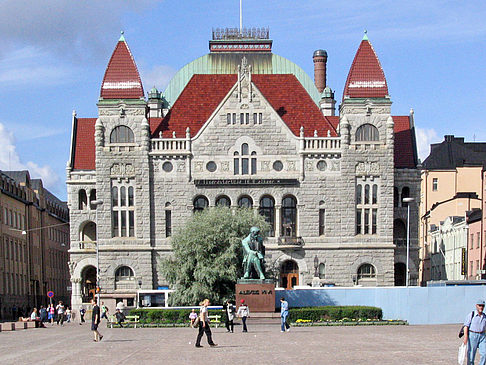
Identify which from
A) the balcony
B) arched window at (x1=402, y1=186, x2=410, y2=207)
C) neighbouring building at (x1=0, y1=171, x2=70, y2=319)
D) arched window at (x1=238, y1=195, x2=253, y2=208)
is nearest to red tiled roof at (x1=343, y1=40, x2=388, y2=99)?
arched window at (x1=402, y1=186, x2=410, y2=207)

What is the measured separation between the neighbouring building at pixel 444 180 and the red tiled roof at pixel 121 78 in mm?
45711

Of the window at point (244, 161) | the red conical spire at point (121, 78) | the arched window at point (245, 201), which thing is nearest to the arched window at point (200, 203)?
the arched window at point (245, 201)

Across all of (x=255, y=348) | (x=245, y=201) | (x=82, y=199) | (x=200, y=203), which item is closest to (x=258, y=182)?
(x=245, y=201)

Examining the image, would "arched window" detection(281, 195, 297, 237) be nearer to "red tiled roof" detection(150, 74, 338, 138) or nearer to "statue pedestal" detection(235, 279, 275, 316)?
"red tiled roof" detection(150, 74, 338, 138)

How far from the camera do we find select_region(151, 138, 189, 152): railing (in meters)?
82.4

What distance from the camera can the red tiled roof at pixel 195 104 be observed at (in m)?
84.4

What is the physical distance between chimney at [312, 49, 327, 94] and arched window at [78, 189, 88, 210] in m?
29.4

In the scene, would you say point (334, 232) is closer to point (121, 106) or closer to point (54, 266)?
point (121, 106)

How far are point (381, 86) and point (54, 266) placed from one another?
55.2m

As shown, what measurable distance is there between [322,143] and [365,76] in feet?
23.6

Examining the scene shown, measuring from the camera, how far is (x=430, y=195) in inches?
4680

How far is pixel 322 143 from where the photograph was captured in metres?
82.4

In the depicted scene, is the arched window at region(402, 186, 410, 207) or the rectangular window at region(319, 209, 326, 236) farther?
the arched window at region(402, 186, 410, 207)

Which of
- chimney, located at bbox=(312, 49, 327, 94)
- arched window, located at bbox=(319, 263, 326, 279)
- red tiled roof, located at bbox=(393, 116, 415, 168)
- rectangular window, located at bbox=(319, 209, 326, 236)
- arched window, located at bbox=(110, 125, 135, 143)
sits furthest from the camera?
chimney, located at bbox=(312, 49, 327, 94)
